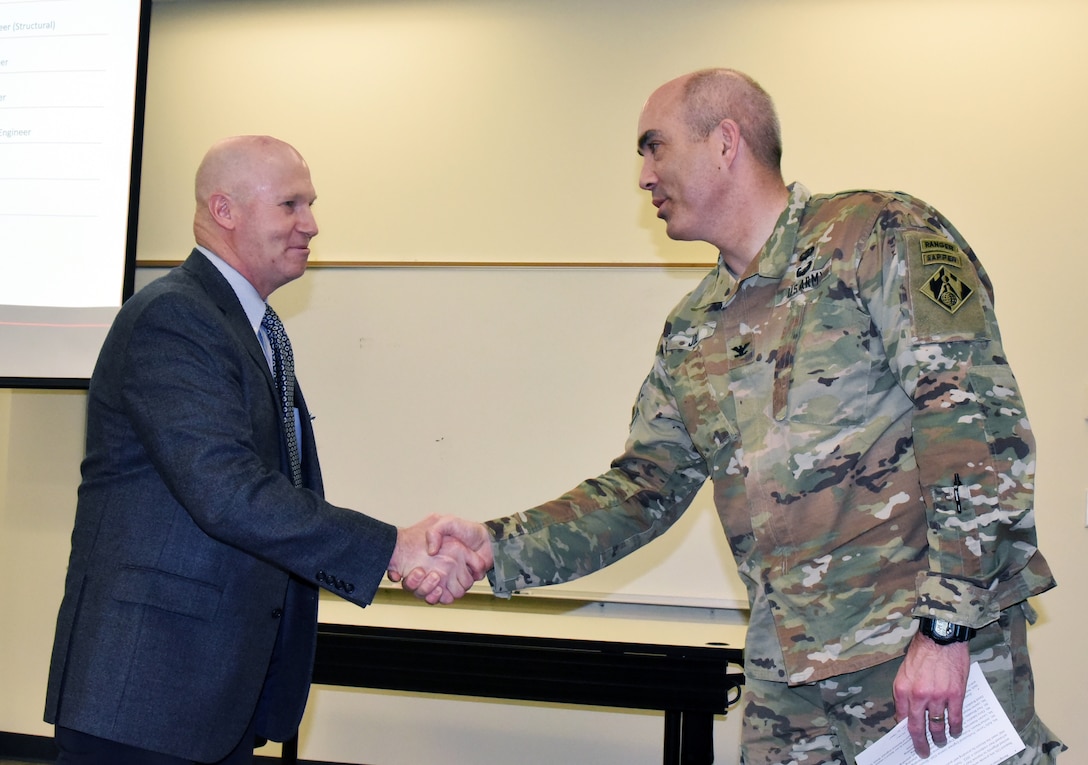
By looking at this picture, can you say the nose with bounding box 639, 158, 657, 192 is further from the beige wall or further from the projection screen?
the projection screen

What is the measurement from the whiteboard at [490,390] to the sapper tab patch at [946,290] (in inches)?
80.3

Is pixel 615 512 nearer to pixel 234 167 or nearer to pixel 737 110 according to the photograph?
pixel 737 110

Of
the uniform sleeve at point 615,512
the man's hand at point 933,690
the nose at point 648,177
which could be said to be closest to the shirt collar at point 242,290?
the uniform sleeve at point 615,512

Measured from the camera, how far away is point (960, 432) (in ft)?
→ 4.82

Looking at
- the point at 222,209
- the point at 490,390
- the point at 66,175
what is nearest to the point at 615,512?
Answer: the point at 222,209

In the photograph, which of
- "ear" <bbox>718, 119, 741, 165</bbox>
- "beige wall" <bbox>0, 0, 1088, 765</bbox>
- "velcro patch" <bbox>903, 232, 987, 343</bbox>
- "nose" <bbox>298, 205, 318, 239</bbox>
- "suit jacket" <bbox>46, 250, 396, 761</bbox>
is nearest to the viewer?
"velcro patch" <bbox>903, 232, 987, 343</bbox>

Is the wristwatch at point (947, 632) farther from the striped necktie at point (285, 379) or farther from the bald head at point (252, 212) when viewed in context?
the bald head at point (252, 212)

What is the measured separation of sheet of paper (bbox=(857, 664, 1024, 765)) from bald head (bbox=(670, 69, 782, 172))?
1.05 m

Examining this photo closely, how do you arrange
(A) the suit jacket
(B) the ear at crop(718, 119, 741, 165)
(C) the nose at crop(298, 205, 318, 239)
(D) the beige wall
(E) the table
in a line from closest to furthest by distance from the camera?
1. (A) the suit jacket
2. (B) the ear at crop(718, 119, 741, 165)
3. (C) the nose at crop(298, 205, 318, 239)
4. (E) the table
5. (D) the beige wall

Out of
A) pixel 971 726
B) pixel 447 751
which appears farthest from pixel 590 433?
pixel 971 726

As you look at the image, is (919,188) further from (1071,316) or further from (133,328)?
(133,328)

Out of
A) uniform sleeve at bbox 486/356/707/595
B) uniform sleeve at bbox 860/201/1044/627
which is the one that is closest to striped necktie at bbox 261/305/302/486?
uniform sleeve at bbox 486/356/707/595

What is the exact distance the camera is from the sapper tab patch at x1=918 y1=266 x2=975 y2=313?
154cm

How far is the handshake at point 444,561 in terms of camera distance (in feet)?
7.07
